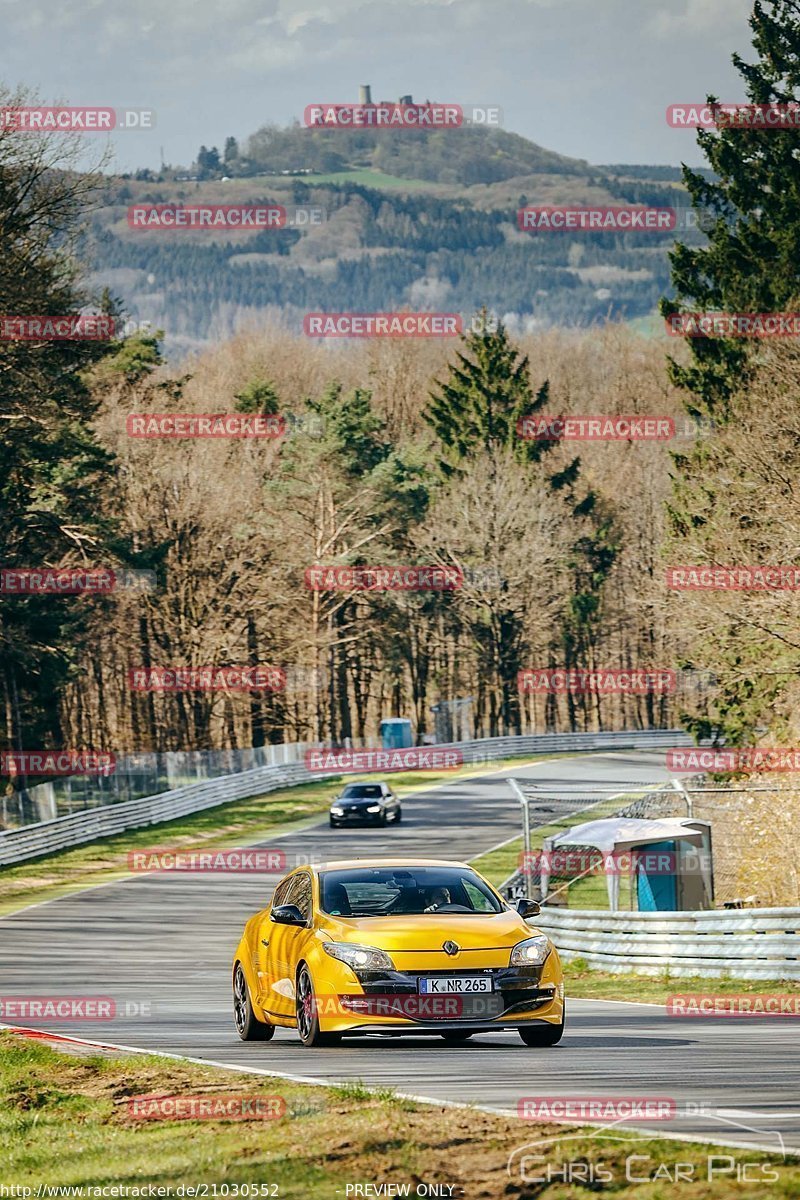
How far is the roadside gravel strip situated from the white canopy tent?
0.92 metres

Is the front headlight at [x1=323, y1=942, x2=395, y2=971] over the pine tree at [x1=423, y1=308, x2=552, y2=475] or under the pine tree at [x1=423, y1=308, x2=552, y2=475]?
under

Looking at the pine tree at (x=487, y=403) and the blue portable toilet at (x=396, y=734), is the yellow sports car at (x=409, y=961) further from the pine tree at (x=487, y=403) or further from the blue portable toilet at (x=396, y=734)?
the pine tree at (x=487, y=403)

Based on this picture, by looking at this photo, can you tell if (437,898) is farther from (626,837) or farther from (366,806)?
(366,806)

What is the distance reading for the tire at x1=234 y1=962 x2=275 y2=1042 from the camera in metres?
14.1

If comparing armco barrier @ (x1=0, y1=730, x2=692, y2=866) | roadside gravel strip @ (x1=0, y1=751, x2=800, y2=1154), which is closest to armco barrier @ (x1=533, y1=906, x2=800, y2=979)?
roadside gravel strip @ (x1=0, y1=751, x2=800, y2=1154)

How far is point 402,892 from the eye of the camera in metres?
13.2

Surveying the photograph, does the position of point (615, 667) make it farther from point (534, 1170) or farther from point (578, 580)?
point (534, 1170)

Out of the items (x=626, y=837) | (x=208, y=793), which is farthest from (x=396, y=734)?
(x=626, y=837)

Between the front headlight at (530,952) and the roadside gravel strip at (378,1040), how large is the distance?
612 millimetres

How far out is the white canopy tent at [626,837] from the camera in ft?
97.7

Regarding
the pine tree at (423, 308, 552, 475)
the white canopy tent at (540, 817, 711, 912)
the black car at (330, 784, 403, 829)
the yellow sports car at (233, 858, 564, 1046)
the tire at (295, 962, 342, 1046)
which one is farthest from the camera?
the pine tree at (423, 308, 552, 475)

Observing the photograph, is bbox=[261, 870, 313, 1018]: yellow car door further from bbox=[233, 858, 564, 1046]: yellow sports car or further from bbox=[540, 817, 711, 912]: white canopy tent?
bbox=[540, 817, 711, 912]: white canopy tent

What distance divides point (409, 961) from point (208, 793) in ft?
156

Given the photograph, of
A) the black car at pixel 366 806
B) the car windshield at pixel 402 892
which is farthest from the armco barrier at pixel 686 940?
the black car at pixel 366 806
